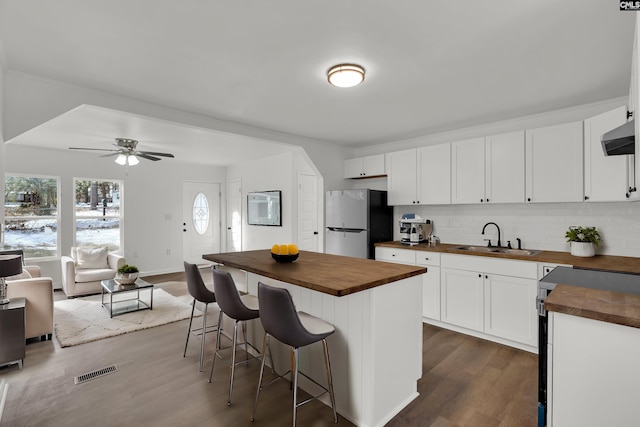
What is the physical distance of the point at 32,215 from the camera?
530 cm

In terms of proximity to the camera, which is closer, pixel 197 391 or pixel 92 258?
pixel 197 391

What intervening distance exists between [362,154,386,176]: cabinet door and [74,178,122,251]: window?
480 cm

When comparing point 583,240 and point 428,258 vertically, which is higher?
point 583,240

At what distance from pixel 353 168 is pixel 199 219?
13.8 ft

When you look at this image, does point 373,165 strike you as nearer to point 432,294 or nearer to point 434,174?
point 434,174

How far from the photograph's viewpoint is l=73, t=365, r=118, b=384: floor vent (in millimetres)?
2541

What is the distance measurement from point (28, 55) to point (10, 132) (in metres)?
0.63

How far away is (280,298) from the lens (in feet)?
5.82

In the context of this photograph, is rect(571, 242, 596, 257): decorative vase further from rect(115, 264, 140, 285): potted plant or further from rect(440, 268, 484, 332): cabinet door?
rect(115, 264, 140, 285): potted plant

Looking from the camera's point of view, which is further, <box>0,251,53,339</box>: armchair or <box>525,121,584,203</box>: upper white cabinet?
<box>0,251,53,339</box>: armchair

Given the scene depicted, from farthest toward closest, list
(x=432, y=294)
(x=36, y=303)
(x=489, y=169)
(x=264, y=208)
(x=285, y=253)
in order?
1. (x=264, y=208)
2. (x=432, y=294)
3. (x=489, y=169)
4. (x=36, y=303)
5. (x=285, y=253)

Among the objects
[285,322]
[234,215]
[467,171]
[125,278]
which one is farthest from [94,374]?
[234,215]

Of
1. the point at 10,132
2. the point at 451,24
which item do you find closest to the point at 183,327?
the point at 10,132

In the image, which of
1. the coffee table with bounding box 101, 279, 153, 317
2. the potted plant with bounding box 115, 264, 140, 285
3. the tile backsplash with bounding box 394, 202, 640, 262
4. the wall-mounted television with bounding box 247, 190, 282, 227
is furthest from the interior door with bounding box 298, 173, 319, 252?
the potted plant with bounding box 115, 264, 140, 285
